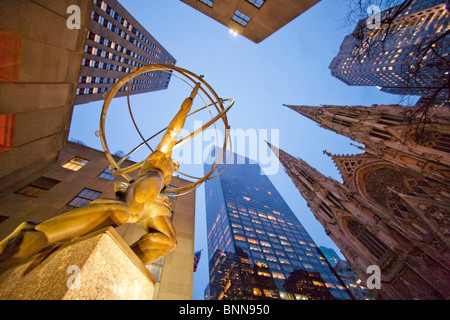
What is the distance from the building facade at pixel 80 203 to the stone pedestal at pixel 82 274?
6800mm

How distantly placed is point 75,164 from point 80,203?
11.8 ft

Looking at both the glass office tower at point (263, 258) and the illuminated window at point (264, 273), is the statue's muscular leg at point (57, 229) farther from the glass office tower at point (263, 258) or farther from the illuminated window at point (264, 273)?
the illuminated window at point (264, 273)

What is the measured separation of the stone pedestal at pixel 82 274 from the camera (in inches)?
81.2

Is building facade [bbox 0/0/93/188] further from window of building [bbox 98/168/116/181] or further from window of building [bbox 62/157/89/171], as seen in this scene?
window of building [bbox 98/168/116/181]

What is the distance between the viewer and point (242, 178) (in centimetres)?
10762

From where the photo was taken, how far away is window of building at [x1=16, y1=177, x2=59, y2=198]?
30.4 ft

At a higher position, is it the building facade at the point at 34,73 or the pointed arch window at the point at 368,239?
the building facade at the point at 34,73

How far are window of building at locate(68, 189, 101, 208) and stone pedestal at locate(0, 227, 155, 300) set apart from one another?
28.8 feet

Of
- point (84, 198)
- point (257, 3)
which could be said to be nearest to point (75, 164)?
point (84, 198)

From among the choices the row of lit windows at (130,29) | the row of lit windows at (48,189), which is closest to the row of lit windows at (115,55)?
the row of lit windows at (130,29)
